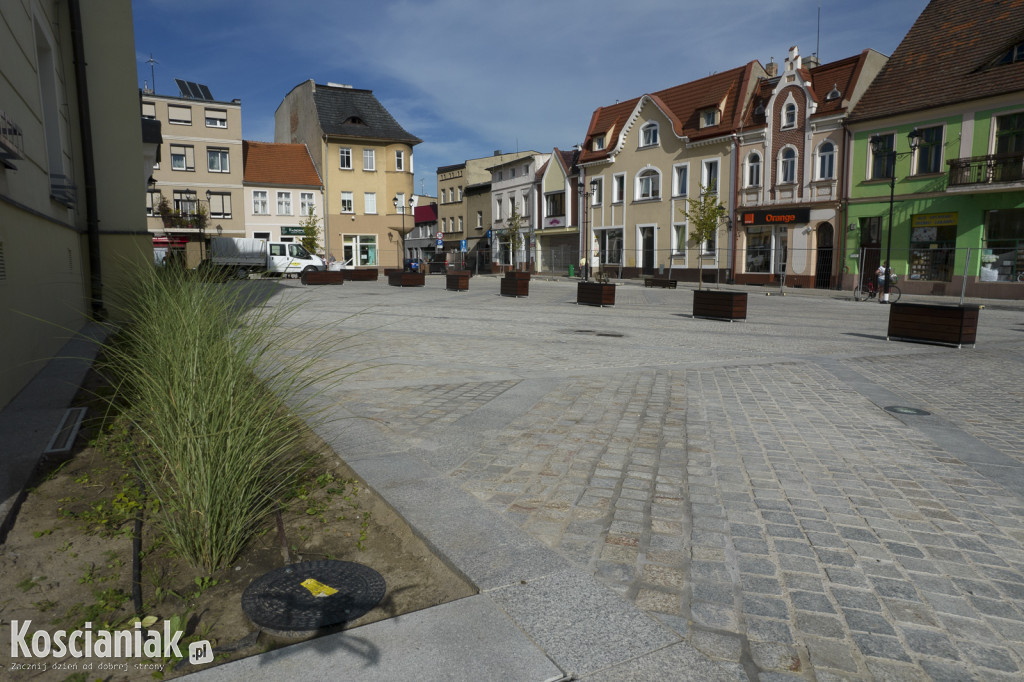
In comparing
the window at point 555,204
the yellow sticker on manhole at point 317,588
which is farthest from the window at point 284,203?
the yellow sticker on manhole at point 317,588

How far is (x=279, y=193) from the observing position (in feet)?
164

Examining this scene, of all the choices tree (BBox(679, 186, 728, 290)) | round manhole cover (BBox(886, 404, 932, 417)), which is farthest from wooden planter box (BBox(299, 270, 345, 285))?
round manhole cover (BBox(886, 404, 932, 417))

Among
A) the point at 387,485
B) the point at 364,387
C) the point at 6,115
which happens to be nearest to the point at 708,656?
the point at 387,485

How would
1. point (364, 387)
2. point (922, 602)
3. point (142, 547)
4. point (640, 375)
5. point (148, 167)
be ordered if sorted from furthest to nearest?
point (148, 167), point (640, 375), point (364, 387), point (142, 547), point (922, 602)

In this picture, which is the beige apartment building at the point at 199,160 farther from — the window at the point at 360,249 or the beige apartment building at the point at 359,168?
the window at the point at 360,249

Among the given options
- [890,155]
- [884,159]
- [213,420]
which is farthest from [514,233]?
[213,420]

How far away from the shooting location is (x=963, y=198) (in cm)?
2602

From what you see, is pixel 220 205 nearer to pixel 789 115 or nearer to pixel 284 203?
pixel 284 203

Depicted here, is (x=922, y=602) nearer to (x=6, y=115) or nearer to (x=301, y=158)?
(x=6, y=115)

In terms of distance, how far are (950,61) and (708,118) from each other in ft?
40.7

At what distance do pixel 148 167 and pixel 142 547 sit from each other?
60.0 ft

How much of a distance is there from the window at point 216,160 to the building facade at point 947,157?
39623 millimetres

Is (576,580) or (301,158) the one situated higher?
(301,158)

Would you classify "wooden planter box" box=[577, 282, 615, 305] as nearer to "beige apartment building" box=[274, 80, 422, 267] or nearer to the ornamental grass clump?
the ornamental grass clump
